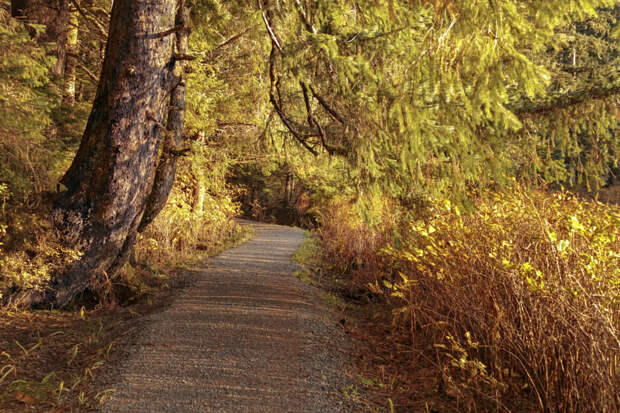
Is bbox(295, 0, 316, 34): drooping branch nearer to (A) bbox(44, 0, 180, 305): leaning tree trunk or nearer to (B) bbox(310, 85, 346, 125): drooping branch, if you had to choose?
(B) bbox(310, 85, 346, 125): drooping branch

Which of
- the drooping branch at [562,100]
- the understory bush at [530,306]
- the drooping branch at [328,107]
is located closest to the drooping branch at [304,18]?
the drooping branch at [328,107]

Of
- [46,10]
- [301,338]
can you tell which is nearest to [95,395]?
[301,338]

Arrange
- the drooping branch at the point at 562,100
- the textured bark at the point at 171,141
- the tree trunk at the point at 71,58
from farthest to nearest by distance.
→ the tree trunk at the point at 71,58
the textured bark at the point at 171,141
the drooping branch at the point at 562,100

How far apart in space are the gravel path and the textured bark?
135cm

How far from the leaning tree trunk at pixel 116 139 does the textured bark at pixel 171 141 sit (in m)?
0.69

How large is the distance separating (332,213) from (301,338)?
8.40 m

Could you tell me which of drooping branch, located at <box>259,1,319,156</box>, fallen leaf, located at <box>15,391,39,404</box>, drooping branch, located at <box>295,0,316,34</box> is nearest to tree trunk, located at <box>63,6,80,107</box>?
drooping branch, located at <box>259,1,319,156</box>

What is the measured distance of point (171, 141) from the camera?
20.4 feet

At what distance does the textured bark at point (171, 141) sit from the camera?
19.9 feet

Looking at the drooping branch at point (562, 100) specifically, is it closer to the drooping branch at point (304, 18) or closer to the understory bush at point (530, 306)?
the understory bush at point (530, 306)

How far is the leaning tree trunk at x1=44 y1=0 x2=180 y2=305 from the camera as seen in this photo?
201 inches

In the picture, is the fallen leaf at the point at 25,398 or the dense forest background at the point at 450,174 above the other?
the dense forest background at the point at 450,174

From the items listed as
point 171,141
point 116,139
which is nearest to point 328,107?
point 171,141

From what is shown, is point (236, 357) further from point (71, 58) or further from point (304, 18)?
point (71, 58)
